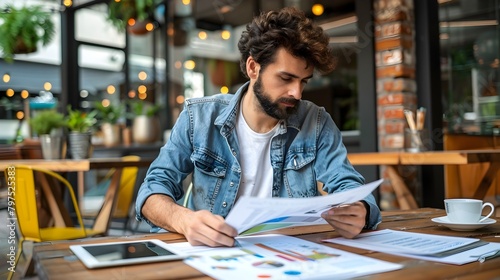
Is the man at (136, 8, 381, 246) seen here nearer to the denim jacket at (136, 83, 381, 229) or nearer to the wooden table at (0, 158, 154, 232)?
the denim jacket at (136, 83, 381, 229)

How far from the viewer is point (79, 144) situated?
3.25m

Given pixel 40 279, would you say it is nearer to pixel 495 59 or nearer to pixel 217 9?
pixel 495 59

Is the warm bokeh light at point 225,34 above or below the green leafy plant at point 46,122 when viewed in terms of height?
above

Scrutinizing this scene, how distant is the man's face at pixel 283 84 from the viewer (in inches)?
58.1

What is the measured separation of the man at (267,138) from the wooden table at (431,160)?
106 centimetres

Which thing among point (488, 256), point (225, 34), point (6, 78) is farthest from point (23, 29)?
point (488, 256)

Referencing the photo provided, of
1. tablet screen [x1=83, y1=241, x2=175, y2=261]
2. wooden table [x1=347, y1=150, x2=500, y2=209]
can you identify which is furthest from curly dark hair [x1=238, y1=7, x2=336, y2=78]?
wooden table [x1=347, y1=150, x2=500, y2=209]

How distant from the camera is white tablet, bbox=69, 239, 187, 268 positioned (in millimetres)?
781

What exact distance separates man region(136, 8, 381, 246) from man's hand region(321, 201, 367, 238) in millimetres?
289

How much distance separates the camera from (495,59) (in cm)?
412

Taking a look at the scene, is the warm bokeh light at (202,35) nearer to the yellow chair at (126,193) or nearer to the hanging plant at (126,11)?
the hanging plant at (126,11)

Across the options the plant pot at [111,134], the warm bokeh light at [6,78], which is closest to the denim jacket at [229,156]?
the plant pot at [111,134]

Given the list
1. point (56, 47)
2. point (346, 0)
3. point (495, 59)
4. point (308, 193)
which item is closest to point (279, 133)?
point (308, 193)

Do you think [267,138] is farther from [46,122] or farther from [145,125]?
[145,125]
